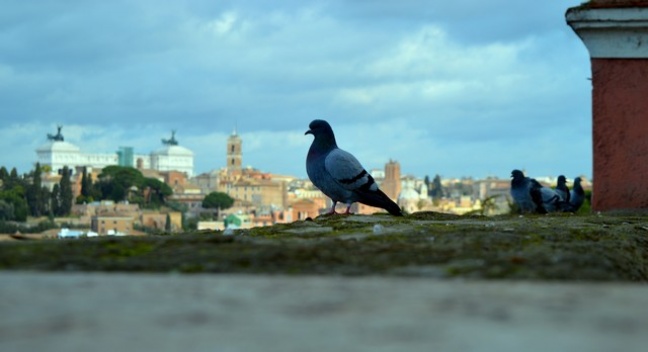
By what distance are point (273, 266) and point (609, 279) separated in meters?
0.65

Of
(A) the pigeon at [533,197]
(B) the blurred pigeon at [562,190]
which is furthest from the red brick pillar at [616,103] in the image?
(B) the blurred pigeon at [562,190]

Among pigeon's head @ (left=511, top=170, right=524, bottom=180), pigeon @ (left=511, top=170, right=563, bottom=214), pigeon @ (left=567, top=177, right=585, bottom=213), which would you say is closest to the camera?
pigeon @ (left=511, top=170, right=563, bottom=214)

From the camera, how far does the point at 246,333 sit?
160 cm

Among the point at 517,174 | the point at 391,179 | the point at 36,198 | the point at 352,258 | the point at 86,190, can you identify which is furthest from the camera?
the point at 391,179

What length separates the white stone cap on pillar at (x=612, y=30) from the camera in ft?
25.4

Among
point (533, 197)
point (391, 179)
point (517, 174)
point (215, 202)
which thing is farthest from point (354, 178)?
point (391, 179)

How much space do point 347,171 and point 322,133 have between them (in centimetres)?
48

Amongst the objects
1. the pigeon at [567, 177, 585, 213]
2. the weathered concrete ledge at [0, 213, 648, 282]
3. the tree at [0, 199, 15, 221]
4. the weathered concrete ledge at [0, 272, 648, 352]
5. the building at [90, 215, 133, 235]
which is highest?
the tree at [0, 199, 15, 221]

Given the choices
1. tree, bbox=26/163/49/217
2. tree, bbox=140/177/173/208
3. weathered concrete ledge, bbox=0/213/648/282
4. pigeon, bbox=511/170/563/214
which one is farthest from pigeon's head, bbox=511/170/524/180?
tree, bbox=140/177/173/208

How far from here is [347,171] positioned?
7523 mm

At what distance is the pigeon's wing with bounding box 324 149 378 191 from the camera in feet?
24.6

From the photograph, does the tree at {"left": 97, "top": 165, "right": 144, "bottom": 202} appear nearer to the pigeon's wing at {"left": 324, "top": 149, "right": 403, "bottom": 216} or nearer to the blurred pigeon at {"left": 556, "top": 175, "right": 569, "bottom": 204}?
the blurred pigeon at {"left": 556, "top": 175, "right": 569, "bottom": 204}

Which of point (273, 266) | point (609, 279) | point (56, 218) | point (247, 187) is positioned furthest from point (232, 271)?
point (247, 187)

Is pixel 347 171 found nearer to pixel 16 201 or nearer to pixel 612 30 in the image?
pixel 612 30
